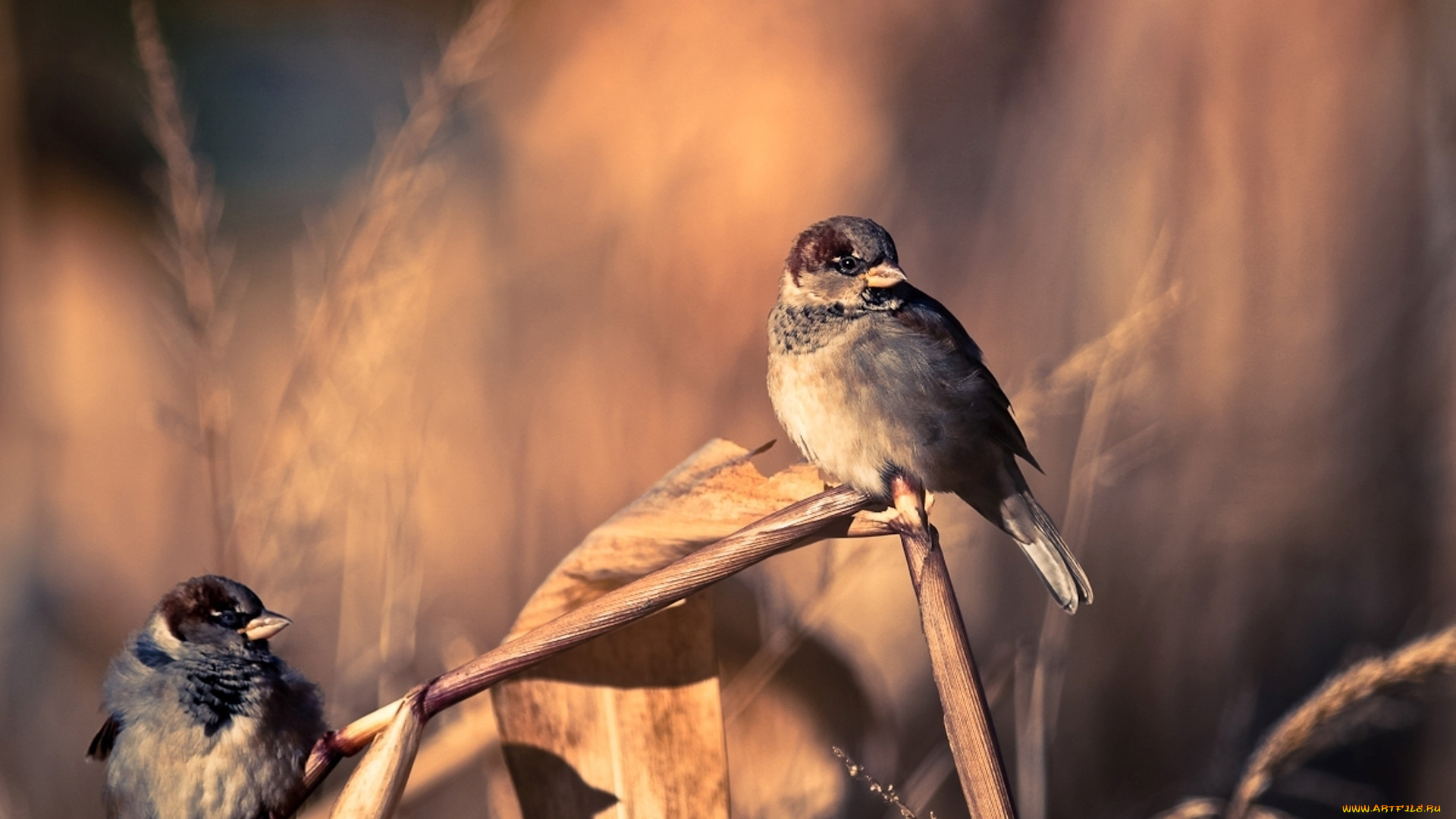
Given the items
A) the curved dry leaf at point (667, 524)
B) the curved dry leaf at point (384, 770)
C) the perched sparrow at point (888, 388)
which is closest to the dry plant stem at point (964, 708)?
the curved dry leaf at point (667, 524)

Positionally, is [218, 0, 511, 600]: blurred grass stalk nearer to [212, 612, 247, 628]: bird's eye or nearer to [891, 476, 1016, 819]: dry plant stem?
[212, 612, 247, 628]: bird's eye

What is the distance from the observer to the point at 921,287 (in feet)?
11.1

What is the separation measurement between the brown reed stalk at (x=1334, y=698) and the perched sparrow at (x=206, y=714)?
1.51m

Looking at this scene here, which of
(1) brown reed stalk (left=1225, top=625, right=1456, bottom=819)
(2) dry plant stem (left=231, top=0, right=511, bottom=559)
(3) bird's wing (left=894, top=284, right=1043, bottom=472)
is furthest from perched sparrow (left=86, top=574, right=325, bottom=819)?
(1) brown reed stalk (left=1225, top=625, right=1456, bottom=819)

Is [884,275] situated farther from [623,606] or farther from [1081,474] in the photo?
[623,606]

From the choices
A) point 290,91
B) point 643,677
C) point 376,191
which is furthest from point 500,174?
point 643,677

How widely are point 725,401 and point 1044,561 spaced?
155 cm

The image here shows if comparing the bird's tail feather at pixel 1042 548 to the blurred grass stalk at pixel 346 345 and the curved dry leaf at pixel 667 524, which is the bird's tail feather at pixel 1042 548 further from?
the blurred grass stalk at pixel 346 345

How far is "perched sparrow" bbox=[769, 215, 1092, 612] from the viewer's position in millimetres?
1841

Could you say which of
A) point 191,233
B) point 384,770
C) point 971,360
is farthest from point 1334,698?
point 191,233

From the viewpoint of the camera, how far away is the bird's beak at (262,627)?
5.28 feet

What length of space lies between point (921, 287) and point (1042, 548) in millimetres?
1594

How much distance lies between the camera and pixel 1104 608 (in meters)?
3.28

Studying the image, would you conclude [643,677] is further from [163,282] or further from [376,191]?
[163,282]
